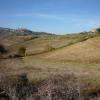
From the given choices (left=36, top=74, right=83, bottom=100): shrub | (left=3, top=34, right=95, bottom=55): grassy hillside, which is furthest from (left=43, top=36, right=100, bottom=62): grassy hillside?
(left=36, top=74, right=83, bottom=100): shrub

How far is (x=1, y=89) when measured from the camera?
579 inches

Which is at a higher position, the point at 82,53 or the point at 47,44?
the point at 47,44

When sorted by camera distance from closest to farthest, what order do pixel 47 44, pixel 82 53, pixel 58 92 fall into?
pixel 58 92
pixel 82 53
pixel 47 44

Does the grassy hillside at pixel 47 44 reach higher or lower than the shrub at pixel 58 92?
higher

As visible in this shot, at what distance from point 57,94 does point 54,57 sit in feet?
222

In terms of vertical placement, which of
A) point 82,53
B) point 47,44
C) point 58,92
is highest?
point 47,44

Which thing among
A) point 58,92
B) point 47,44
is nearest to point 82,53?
point 47,44

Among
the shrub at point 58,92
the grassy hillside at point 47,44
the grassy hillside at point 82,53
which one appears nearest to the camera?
the shrub at point 58,92

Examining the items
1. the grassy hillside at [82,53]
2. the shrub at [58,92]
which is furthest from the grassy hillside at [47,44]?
the shrub at [58,92]

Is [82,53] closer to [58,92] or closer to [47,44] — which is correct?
[47,44]

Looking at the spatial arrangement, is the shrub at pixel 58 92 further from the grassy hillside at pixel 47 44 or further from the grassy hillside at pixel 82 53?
the grassy hillside at pixel 47 44

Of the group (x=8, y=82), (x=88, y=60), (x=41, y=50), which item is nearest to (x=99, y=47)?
(x=88, y=60)

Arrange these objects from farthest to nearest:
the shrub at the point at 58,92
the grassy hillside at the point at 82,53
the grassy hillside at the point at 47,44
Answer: the grassy hillside at the point at 47,44 → the grassy hillside at the point at 82,53 → the shrub at the point at 58,92

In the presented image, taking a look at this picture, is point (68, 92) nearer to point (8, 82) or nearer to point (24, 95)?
point (24, 95)
